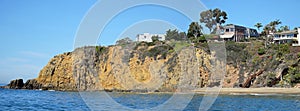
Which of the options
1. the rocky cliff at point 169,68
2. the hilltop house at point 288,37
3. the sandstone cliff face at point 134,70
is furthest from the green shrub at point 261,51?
the hilltop house at point 288,37

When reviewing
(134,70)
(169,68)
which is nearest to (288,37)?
(169,68)

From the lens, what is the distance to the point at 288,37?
72625 millimetres

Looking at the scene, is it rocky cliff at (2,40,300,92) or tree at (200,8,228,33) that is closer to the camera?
rocky cliff at (2,40,300,92)

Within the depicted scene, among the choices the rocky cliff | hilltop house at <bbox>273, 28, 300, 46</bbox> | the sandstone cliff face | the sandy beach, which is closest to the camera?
the sandy beach

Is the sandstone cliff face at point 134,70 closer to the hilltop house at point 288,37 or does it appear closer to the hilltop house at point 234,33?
the hilltop house at point 234,33

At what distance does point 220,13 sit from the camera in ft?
270

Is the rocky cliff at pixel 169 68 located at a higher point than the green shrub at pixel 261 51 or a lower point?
lower

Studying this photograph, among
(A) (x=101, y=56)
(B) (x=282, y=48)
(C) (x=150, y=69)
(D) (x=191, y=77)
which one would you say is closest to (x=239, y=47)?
(B) (x=282, y=48)

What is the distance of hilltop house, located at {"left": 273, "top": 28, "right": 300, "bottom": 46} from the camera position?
232 feet

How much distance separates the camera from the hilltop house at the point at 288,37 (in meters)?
70.8

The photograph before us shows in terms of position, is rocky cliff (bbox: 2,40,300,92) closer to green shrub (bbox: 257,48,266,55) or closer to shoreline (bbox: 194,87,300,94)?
green shrub (bbox: 257,48,266,55)

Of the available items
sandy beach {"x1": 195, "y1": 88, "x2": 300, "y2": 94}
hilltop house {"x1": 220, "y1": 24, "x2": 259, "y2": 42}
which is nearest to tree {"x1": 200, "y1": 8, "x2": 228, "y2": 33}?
hilltop house {"x1": 220, "y1": 24, "x2": 259, "y2": 42}

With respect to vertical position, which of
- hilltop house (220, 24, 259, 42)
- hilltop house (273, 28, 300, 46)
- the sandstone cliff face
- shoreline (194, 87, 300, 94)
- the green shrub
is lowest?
shoreline (194, 87, 300, 94)

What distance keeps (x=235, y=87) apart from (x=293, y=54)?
10793 mm
